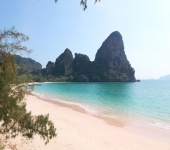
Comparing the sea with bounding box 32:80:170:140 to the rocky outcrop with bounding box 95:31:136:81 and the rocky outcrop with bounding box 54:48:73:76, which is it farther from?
the rocky outcrop with bounding box 54:48:73:76

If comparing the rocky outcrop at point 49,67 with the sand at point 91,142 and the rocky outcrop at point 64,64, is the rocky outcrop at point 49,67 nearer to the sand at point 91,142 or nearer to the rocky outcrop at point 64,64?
the rocky outcrop at point 64,64

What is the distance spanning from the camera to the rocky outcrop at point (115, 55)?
165500 millimetres

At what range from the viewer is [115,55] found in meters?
169

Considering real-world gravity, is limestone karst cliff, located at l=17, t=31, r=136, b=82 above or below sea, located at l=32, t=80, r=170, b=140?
above

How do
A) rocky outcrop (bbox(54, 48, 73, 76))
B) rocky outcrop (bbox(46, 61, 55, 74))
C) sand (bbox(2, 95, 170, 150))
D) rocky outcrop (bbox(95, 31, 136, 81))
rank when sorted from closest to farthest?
sand (bbox(2, 95, 170, 150)) → rocky outcrop (bbox(95, 31, 136, 81)) → rocky outcrop (bbox(54, 48, 73, 76)) → rocky outcrop (bbox(46, 61, 55, 74))

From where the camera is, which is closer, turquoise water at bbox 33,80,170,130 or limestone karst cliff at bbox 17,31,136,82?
turquoise water at bbox 33,80,170,130

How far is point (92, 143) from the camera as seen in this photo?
10.4 meters

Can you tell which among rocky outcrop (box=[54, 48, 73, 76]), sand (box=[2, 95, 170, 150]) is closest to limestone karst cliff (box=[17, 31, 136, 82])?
rocky outcrop (box=[54, 48, 73, 76])

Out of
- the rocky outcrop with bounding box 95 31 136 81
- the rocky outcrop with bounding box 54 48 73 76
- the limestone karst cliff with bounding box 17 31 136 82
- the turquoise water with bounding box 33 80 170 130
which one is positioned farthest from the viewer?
the rocky outcrop with bounding box 54 48 73 76

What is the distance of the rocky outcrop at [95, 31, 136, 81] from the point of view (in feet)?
543

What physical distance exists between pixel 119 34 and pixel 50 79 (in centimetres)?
8431

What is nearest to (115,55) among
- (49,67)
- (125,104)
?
(49,67)

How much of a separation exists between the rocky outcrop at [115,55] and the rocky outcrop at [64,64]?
27.1 metres

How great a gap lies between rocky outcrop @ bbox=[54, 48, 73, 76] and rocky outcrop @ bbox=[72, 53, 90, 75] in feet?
16.8
